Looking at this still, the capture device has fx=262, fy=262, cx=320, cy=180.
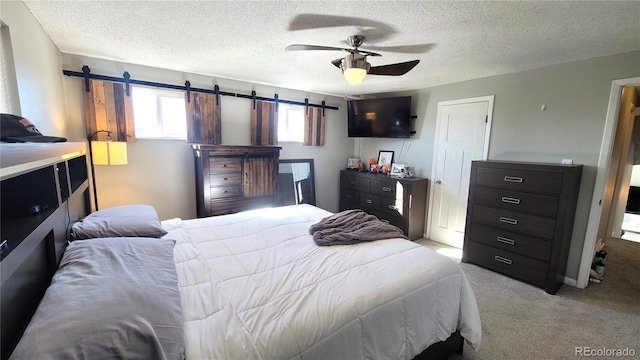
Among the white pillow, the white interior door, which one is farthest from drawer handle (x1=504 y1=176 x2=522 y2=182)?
the white pillow

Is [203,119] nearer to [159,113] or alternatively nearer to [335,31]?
[159,113]

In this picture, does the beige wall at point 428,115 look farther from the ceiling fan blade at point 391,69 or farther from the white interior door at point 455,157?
the ceiling fan blade at point 391,69

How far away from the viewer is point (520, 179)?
273 centimetres

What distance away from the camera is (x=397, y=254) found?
1.80m

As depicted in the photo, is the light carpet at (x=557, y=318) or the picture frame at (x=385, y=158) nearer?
the light carpet at (x=557, y=318)

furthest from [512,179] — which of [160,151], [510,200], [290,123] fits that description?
[160,151]

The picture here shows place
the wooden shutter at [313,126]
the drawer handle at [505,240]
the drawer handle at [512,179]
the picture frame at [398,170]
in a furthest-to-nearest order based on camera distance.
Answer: the wooden shutter at [313,126], the picture frame at [398,170], the drawer handle at [505,240], the drawer handle at [512,179]

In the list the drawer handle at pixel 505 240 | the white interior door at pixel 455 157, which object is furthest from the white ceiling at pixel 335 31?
the drawer handle at pixel 505 240

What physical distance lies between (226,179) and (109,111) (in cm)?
143

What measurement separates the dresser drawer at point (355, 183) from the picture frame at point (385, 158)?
16.9 inches

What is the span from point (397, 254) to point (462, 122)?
2.63 meters

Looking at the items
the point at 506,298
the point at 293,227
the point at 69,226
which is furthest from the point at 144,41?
the point at 506,298

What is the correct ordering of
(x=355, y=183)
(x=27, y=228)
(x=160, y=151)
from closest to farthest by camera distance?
(x=27, y=228)
(x=160, y=151)
(x=355, y=183)

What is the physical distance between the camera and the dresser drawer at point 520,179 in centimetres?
254
